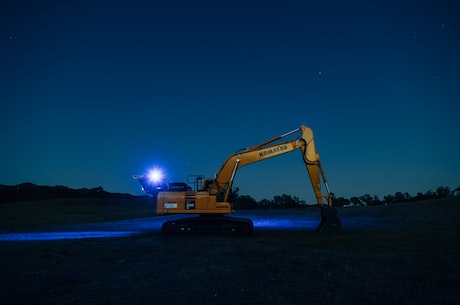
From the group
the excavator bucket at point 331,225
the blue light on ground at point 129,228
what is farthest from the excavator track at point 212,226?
the excavator bucket at point 331,225

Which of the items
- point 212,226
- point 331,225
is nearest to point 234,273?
point 212,226

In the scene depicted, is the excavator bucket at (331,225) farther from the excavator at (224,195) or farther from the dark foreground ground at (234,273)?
the dark foreground ground at (234,273)

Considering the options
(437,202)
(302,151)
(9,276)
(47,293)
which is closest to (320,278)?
(47,293)

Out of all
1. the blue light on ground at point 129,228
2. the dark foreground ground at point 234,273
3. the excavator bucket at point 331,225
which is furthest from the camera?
the blue light on ground at point 129,228

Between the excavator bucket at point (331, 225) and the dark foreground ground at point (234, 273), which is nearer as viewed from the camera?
the dark foreground ground at point (234, 273)

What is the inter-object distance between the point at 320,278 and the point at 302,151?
1142cm

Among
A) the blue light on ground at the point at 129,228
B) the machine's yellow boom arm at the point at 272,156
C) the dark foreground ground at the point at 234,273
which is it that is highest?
the machine's yellow boom arm at the point at 272,156

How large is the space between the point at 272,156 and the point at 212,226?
4.84m

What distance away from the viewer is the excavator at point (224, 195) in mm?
17969

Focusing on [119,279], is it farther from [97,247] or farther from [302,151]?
[302,151]

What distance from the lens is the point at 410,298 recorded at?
6590 mm

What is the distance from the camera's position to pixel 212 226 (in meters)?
18.0

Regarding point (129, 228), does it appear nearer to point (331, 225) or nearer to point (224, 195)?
point (224, 195)

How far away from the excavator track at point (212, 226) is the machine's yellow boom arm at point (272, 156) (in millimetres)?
1183
